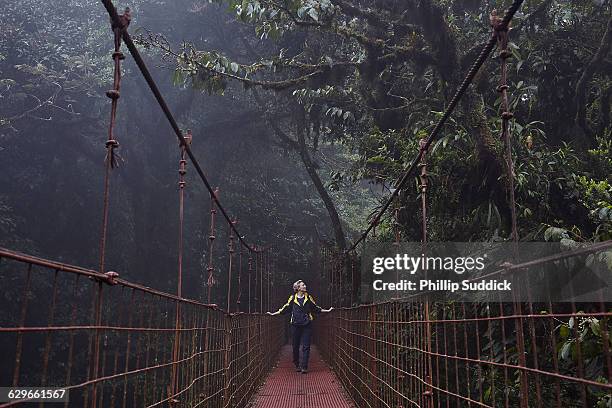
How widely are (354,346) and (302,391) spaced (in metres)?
1.01

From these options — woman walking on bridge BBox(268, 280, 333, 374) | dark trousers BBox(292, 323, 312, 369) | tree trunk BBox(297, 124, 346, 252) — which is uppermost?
tree trunk BBox(297, 124, 346, 252)

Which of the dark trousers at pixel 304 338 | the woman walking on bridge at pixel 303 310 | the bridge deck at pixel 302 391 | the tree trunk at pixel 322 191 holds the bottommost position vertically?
the bridge deck at pixel 302 391

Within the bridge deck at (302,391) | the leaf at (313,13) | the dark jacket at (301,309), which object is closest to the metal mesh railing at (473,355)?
the bridge deck at (302,391)

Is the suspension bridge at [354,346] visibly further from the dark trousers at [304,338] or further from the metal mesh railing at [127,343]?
the dark trousers at [304,338]

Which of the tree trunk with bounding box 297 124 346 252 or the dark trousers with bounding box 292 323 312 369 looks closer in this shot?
the dark trousers with bounding box 292 323 312 369

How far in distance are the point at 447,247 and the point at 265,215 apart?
6523 millimetres

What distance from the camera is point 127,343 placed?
1334 millimetres

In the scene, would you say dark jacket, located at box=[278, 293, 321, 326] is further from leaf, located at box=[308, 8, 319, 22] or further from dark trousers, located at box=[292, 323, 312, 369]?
leaf, located at box=[308, 8, 319, 22]

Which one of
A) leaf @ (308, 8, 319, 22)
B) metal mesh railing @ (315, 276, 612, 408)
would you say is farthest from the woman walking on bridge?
leaf @ (308, 8, 319, 22)

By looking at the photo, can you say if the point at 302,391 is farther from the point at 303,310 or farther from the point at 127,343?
the point at 127,343

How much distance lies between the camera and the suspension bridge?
40.6 inches

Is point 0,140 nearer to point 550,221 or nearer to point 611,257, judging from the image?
point 550,221

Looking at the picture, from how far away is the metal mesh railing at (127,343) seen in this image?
0.97 metres

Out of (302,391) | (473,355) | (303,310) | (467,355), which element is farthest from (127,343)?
(303,310)
